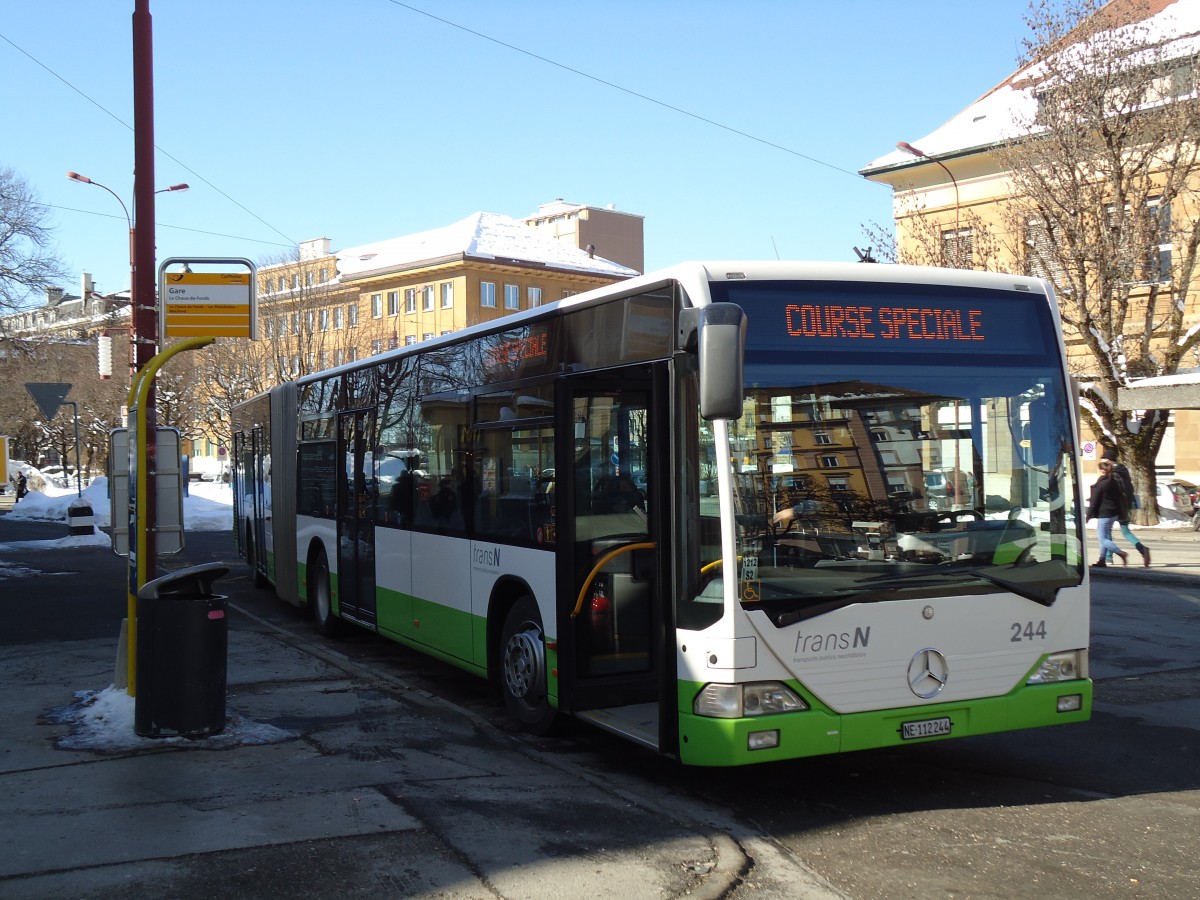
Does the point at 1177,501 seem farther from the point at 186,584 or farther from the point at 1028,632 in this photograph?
the point at 186,584

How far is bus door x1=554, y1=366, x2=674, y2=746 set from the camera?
718 centimetres

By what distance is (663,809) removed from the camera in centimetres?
649

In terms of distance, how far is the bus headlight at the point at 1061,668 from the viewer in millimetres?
6805

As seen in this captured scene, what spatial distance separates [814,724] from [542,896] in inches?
Answer: 71.4

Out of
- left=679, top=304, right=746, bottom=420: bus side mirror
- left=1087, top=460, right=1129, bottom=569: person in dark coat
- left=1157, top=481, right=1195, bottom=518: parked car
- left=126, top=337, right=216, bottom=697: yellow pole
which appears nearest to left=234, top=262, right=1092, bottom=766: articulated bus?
left=679, top=304, right=746, bottom=420: bus side mirror

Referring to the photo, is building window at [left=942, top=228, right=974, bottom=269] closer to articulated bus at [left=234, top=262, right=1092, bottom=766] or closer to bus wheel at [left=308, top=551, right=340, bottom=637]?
bus wheel at [left=308, top=551, right=340, bottom=637]

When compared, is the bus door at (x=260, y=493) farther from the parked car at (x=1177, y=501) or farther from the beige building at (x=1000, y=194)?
the parked car at (x=1177, y=501)

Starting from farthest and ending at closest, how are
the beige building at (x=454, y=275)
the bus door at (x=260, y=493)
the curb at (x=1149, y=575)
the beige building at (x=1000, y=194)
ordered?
the beige building at (x=454, y=275) < the beige building at (x=1000, y=194) < the curb at (x=1149, y=575) < the bus door at (x=260, y=493)

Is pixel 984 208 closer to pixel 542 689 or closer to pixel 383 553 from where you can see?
pixel 383 553

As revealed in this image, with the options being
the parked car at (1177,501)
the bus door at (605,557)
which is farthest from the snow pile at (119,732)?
the parked car at (1177,501)

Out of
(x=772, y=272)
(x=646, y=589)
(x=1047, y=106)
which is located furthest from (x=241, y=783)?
(x=1047, y=106)

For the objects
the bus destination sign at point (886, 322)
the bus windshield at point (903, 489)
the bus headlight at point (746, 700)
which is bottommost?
→ the bus headlight at point (746, 700)

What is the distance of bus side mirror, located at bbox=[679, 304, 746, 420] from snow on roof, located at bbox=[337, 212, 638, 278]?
68.5m

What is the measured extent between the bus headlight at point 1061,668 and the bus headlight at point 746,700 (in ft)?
4.93
